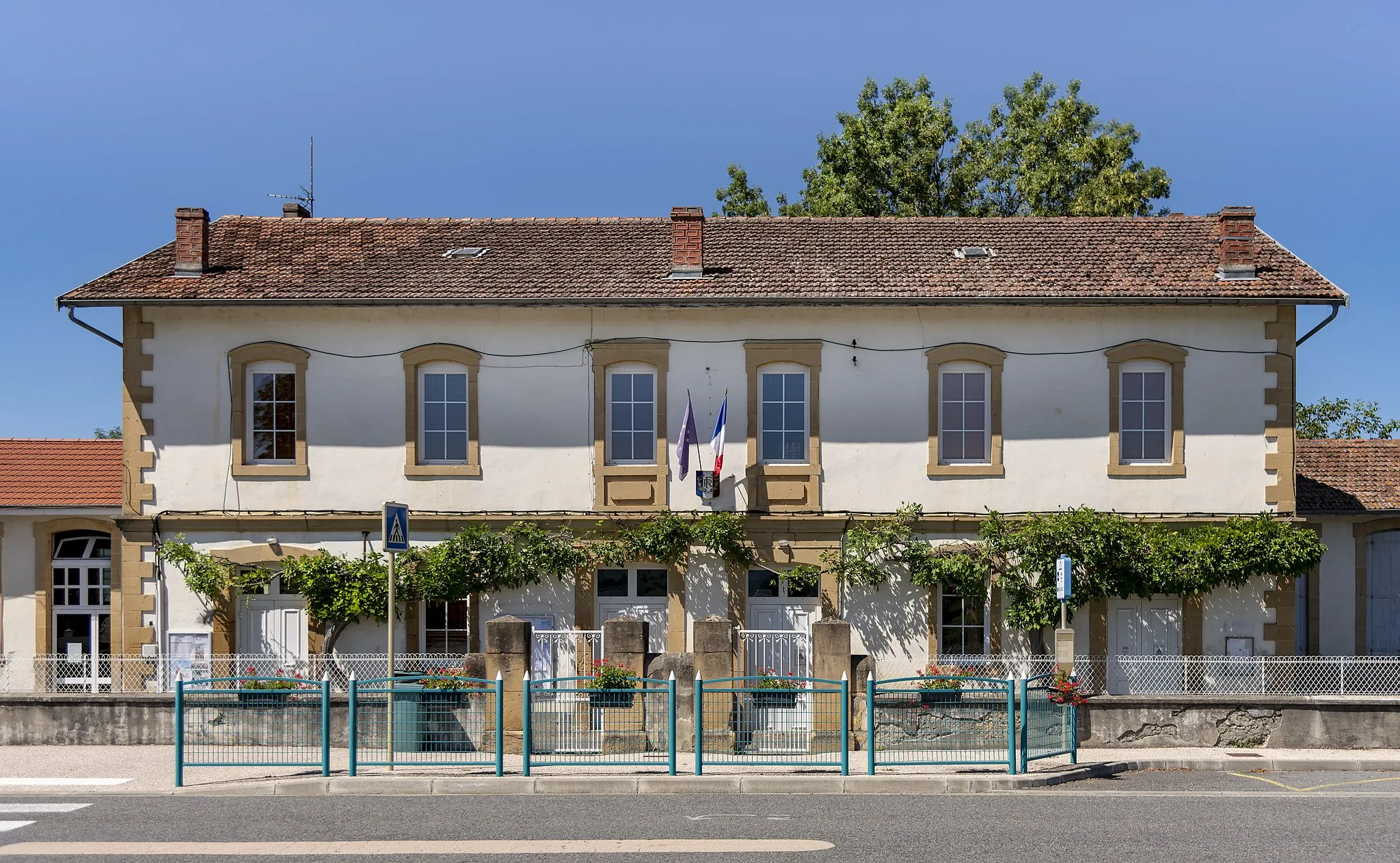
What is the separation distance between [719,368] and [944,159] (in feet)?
57.0

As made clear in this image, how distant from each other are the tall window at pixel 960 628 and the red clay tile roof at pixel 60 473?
13259mm

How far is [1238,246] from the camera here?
65.5 ft

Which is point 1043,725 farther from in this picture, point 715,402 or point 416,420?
point 416,420

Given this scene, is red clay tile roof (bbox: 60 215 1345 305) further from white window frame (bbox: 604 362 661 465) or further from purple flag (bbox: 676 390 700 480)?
purple flag (bbox: 676 390 700 480)

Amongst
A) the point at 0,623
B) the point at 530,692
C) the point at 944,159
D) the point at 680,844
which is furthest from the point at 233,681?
the point at 944,159

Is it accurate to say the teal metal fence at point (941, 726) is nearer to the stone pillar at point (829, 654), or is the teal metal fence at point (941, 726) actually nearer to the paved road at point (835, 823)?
the stone pillar at point (829, 654)

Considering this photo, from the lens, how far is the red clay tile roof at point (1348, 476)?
72.6 ft

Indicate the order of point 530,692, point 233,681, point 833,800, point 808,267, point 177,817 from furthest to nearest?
1. point 808,267
2. point 233,681
3. point 530,692
4. point 833,800
5. point 177,817

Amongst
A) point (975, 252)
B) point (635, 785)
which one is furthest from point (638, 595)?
point (975, 252)

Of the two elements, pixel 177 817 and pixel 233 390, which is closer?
pixel 177 817

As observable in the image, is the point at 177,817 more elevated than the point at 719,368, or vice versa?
the point at 719,368

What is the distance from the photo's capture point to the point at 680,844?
10.6m

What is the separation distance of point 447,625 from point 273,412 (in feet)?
13.5

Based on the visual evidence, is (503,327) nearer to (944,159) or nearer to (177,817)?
(177,817)
